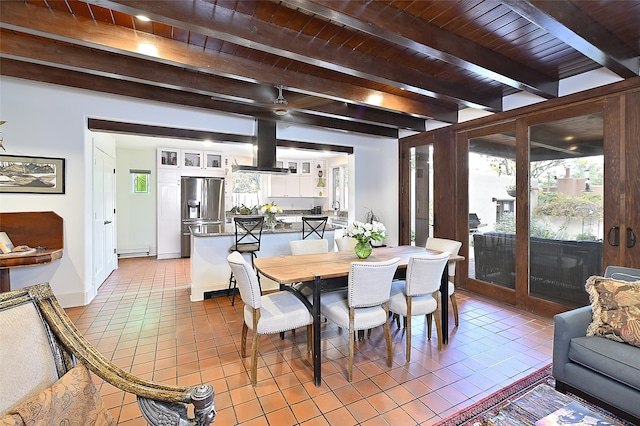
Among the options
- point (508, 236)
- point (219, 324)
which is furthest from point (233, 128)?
point (508, 236)

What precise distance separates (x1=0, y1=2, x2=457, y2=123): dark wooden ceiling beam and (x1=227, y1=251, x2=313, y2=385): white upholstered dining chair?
1.69 m

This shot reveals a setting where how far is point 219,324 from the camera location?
3273 millimetres

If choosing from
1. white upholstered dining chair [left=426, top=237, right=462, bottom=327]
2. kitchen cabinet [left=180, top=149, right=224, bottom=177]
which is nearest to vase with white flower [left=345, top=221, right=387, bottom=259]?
white upholstered dining chair [left=426, top=237, right=462, bottom=327]

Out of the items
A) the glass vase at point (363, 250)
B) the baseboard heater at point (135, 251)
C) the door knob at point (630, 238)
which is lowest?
the baseboard heater at point (135, 251)

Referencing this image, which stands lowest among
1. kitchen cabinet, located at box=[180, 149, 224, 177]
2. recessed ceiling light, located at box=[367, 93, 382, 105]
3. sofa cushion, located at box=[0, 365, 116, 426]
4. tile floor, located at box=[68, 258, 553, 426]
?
tile floor, located at box=[68, 258, 553, 426]

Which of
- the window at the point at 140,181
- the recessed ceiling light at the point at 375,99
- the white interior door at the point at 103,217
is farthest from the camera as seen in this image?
the window at the point at 140,181

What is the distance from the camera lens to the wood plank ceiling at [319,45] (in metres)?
1.96

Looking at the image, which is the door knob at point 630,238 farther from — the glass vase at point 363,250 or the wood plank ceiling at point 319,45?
the glass vase at point 363,250

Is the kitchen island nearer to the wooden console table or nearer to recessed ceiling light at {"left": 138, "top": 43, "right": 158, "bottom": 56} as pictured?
the wooden console table

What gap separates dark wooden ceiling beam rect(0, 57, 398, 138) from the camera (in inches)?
120

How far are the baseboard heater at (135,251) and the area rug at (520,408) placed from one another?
23.2 ft

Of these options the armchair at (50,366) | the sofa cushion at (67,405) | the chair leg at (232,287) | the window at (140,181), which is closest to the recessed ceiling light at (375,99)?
the chair leg at (232,287)

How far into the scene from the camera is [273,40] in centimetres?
221

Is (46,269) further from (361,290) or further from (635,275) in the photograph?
(635,275)
